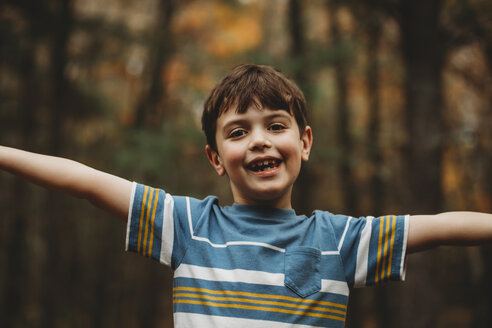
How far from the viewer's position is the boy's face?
5.57ft

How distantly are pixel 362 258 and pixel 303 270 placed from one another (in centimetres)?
22

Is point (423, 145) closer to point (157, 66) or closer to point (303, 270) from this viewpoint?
point (303, 270)

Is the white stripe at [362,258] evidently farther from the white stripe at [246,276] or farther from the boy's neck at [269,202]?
the boy's neck at [269,202]

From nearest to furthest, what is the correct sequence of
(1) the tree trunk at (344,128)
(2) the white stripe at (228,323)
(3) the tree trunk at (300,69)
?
1. (2) the white stripe at (228,323)
2. (3) the tree trunk at (300,69)
3. (1) the tree trunk at (344,128)

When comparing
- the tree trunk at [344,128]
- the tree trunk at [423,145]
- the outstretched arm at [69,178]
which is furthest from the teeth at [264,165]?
the tree trunk at [344,128]

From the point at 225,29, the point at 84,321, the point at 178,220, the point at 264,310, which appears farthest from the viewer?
the point at 84,321

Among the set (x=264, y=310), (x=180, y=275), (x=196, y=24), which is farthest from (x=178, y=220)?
(x=196, y=24)

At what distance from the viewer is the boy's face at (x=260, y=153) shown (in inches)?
66.8

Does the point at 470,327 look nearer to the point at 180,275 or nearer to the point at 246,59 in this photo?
the point at 246,59

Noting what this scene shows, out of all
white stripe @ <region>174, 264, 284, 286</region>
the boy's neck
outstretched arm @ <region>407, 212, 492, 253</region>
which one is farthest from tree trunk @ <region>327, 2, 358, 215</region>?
white stripe @ <region>174, 264, 284, 286</region>

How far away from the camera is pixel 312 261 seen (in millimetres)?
1605

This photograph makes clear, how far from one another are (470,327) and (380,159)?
5599 mm

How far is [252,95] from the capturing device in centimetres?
176

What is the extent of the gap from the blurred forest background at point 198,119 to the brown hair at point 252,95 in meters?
3.44
